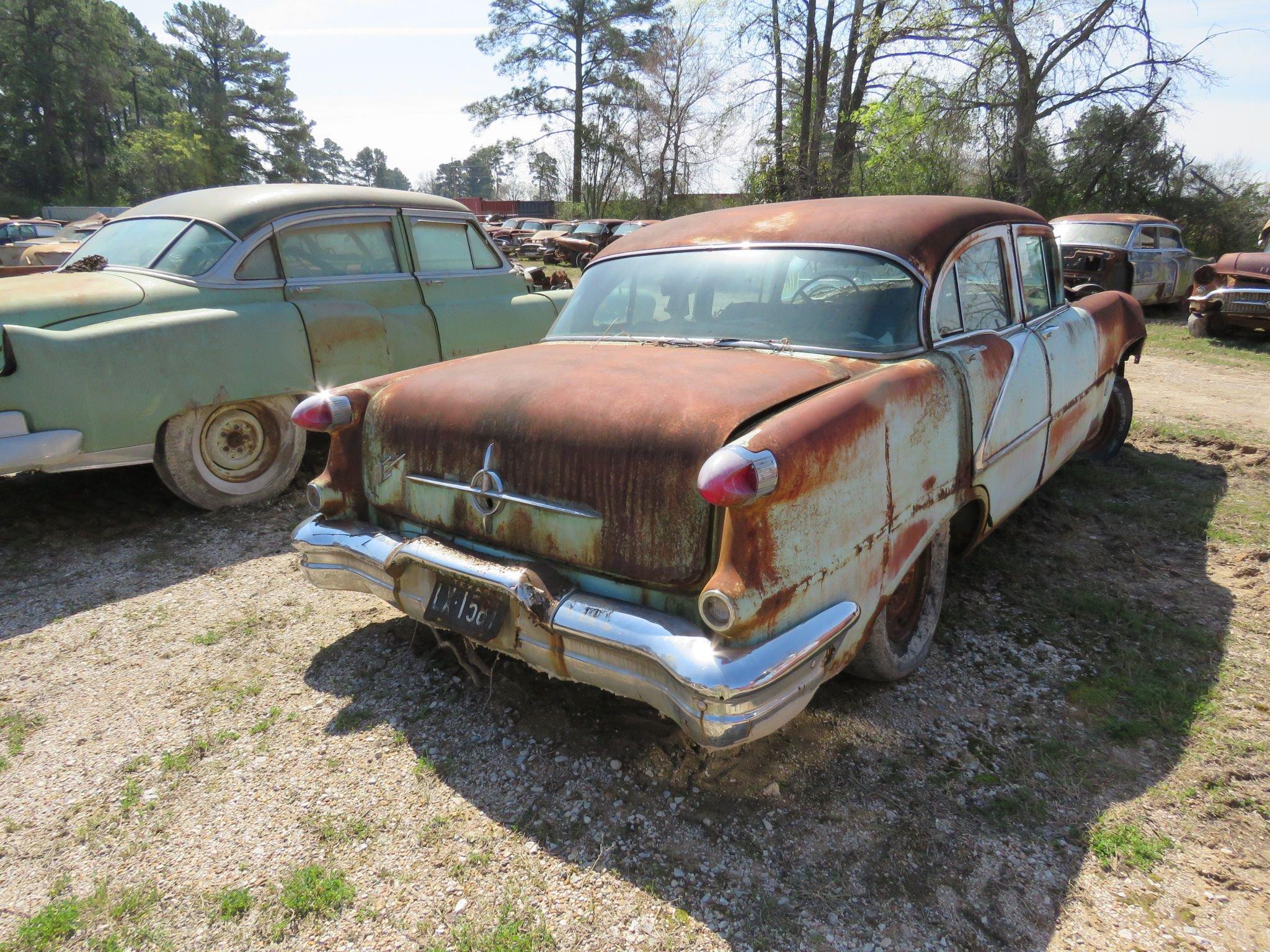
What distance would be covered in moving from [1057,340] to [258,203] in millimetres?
4804

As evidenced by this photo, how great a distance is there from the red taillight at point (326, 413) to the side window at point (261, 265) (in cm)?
232

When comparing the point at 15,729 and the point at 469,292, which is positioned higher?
the point at 469,292

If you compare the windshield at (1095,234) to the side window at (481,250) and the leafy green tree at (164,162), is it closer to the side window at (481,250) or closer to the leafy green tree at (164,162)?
the side window at (481,250)

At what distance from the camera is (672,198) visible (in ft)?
116

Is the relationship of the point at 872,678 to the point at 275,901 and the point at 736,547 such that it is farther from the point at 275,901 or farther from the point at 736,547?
the point at 275,901

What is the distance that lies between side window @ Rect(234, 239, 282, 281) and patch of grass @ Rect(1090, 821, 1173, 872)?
200 inches

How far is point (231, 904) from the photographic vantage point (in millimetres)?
2059

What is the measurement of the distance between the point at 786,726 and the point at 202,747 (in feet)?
6.67

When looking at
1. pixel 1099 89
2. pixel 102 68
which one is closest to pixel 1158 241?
pixel 1099 89

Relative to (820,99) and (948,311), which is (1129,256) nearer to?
(948,311)

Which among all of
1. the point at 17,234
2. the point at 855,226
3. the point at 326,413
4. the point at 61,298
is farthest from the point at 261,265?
the point at 17,234

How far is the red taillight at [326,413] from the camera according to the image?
300 centimetres

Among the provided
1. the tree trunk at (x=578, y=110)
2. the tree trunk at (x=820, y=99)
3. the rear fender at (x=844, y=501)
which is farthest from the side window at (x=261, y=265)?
the tree trunk at (x=578, y=110)

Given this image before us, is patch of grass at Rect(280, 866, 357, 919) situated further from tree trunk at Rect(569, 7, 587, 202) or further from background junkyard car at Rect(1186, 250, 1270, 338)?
tree trunk at Rect(569, 7, 587, 202)
